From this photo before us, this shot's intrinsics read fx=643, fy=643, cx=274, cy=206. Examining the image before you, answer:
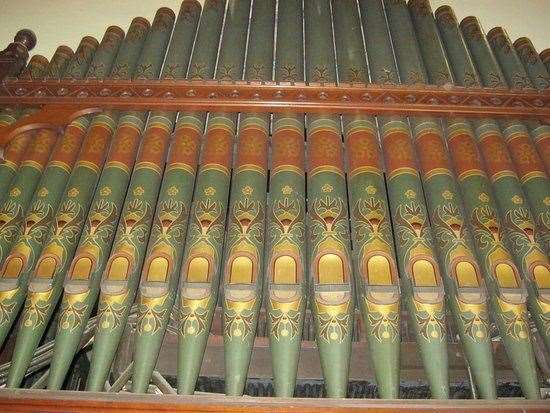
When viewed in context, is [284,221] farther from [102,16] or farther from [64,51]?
[102,16]

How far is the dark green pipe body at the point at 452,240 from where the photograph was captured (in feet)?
6.47

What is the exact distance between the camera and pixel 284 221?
2371 mm

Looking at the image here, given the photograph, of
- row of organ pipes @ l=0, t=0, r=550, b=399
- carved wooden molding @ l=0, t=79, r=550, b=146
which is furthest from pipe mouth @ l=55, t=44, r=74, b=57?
carved wooden molding @ l=0, t=79, r=550, b=146

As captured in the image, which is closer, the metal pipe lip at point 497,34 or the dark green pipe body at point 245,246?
the dark green pipe body at point 245,246

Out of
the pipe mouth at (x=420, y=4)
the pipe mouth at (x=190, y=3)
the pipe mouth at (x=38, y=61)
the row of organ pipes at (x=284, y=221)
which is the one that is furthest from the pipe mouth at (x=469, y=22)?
the pipe mouth at (x=38, y=61)

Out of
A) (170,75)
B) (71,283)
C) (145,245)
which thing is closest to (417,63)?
(170,75)

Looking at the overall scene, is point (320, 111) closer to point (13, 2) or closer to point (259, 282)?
point (259, 282)

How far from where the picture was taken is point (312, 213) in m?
2.43

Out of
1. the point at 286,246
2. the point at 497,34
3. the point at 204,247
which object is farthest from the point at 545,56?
the point at 204,247

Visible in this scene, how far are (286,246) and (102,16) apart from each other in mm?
2905

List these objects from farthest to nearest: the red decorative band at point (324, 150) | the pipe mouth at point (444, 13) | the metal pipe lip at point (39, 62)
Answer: the pipe mouth at point (444, 13), the metal pipe lip at point (39, 62), the red decorative band at point (324, 150)

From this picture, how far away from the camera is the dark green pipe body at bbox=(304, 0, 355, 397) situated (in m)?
1.95

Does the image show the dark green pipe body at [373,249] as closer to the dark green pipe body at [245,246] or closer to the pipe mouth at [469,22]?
the dark green pipe body at [245,246]

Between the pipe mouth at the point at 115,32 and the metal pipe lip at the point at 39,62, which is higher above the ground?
the pipe mouth at the point at 115,32
